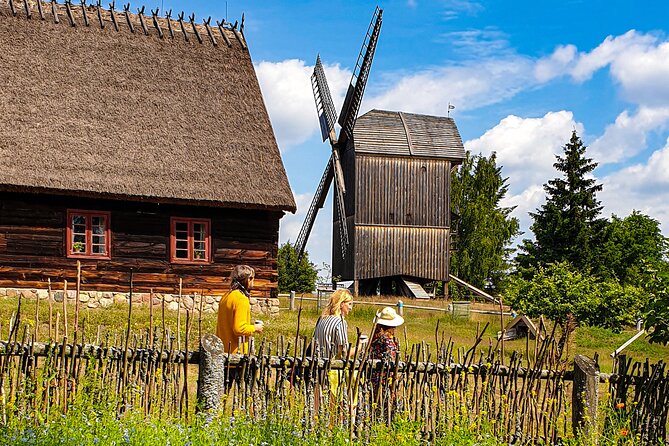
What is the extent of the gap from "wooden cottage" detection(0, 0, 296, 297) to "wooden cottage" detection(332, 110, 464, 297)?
9.45m

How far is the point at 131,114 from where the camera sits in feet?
61.1

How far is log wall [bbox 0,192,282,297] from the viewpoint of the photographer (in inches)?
660

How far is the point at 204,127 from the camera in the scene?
19062 mm

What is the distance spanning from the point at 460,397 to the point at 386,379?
0.70 metres

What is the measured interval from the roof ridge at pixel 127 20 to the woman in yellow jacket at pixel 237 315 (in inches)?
584

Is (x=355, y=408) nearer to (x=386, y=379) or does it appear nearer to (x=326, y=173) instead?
(x=386, y=379)

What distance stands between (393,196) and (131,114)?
1269cm

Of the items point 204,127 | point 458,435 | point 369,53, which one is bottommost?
point 458,435

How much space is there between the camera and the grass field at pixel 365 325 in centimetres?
1407

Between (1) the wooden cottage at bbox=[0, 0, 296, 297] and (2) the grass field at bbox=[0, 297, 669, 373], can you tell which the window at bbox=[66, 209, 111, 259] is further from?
(2) the grass field at bbox=[0, 297, 669, 373]

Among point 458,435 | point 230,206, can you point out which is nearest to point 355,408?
point 458,435

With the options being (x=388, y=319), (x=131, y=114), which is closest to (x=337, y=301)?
(x=388, y=319)

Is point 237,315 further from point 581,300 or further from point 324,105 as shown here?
point 324,105

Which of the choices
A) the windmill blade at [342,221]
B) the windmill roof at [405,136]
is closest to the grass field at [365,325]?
the windmill blade at [342,221]
